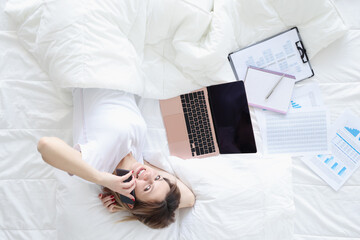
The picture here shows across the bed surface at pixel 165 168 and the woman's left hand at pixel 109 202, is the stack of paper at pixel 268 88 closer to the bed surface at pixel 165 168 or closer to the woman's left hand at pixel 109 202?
the bed surface at pixel 165 168

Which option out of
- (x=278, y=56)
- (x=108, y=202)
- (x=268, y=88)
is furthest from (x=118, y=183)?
(x=278, y=56)

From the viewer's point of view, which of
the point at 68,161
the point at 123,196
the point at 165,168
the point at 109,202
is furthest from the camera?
the point at 165,168

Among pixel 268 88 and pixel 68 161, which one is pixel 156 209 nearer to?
pixel 68 161

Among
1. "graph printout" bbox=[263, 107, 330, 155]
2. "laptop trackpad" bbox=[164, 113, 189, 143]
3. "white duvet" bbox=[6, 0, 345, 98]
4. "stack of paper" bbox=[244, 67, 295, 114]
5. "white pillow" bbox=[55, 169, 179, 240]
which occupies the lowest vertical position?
"white pillow" bbox=[55, 169, 179, 240]

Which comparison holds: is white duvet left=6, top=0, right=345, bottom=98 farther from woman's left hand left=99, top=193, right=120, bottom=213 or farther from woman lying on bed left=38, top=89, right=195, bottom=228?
woman's left hand left=99, top=193, right=120, bottom=213

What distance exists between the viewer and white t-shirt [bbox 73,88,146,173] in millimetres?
1139

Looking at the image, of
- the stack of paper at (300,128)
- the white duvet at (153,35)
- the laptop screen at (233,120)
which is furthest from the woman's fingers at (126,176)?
the stack of paper at (300,128)

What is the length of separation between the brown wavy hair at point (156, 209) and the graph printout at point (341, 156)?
2.13 feet

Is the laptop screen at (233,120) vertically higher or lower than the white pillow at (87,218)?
higher

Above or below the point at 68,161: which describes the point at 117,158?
below

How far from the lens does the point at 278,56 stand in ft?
4.71

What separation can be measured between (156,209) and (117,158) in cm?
25

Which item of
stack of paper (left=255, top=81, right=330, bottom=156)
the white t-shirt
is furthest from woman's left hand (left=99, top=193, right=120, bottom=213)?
stack of paper (left=255, top=81, right=330, bottom=156)

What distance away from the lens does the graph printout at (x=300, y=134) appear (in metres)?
1.41
